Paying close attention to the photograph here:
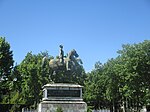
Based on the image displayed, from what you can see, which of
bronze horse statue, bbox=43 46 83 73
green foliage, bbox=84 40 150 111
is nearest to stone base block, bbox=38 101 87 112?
bronze horse statue, bbox=43 46 83 73

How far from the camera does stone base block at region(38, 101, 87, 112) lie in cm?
2605

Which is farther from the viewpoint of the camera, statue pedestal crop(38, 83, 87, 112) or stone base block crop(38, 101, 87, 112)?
statue pedestal crop(38, 83, 87, 112)

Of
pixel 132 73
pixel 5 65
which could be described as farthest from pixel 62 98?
pixel 5 65

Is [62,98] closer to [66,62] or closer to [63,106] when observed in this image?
[63,106]

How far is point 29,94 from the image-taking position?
171 feet

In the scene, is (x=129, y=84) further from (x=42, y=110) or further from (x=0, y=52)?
(x=0, y=52)

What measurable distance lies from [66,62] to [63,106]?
4510mm

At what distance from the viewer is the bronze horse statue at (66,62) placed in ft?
91.3

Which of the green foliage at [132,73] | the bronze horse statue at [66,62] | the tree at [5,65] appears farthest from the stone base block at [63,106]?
Result: the tree at [5,65]

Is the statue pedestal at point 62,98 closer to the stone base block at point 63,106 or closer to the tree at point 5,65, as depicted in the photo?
the stone base block at point 63,106

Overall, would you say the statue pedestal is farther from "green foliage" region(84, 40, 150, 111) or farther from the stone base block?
"green foliage" region(84, 40, 150, 111)

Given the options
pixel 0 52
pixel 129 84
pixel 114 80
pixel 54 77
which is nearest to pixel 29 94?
pixel 0 52

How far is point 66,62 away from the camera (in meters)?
28.1

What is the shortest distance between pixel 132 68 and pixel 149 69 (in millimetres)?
2546
